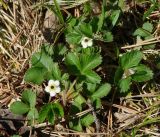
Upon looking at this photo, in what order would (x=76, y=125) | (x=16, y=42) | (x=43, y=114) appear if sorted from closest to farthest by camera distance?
1. (x=43, y=114)
2. (x=76, y=125)
3. (x=16, y=42)

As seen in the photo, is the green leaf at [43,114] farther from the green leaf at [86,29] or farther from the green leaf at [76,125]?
the green leaf at [86,29]

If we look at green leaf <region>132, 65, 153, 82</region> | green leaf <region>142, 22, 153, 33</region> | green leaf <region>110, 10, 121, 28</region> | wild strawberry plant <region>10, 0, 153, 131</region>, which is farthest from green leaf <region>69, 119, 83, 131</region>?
green leaf <region>142, 22, 153, 33</region>

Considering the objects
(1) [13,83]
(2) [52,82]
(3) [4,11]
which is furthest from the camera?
(3) [4,11]

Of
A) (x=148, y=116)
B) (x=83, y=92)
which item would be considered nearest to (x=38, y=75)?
(x=83, y=92)

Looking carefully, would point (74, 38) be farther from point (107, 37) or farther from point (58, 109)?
point (58, 109)

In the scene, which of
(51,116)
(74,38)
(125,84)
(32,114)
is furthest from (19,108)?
(125,84)

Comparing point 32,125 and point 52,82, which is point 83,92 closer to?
point 52,82

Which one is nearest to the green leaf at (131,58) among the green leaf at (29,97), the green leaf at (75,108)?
the green leaf at (75,108)

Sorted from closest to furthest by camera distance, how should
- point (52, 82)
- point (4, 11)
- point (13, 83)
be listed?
point (52, 82)
point (13, 83)
point (4, 11)
